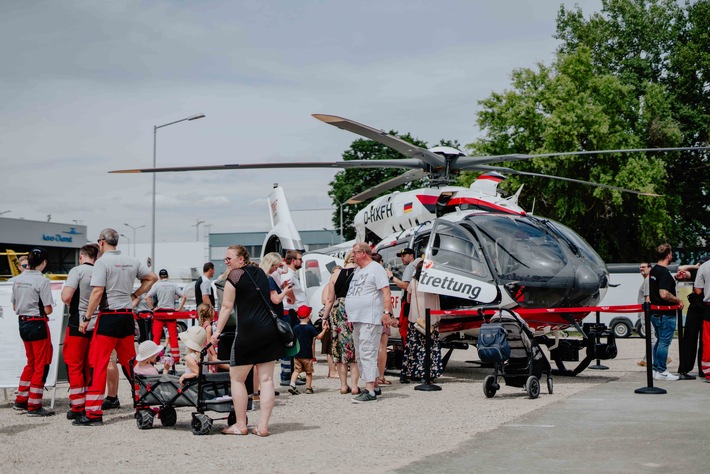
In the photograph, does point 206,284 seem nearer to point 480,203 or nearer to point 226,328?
point 480,203

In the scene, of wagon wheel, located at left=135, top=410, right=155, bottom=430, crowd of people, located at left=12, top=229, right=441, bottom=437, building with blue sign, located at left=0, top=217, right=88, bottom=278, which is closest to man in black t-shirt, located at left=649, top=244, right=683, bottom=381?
crowd of people, located at left=12, top=229, right=441, bottom=437

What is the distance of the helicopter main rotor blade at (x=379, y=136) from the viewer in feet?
34.9

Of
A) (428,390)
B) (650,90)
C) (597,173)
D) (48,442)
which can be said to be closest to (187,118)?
(597,173)

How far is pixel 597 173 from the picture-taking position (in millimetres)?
35031

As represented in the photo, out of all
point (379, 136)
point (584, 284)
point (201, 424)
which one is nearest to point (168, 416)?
point (201, 424)

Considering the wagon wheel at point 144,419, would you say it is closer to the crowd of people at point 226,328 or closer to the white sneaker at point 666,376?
the crowd of people at point 226,328

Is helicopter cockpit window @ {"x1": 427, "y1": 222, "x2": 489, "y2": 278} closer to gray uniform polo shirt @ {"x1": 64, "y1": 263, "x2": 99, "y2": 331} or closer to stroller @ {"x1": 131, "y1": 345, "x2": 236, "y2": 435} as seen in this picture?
stroller @ {"x1": 131, "y1": 345, "x2": 236, "y2": 435}

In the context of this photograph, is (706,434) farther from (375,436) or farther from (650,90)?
(650,90)

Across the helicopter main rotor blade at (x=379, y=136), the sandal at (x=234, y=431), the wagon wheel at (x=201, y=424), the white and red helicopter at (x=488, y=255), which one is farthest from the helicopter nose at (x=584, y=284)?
the wagon wheel at (x=201, y=424)

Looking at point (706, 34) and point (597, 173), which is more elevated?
point (706, 34)

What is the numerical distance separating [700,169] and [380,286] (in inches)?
1363

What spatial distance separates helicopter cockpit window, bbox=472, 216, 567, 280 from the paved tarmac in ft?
7.21

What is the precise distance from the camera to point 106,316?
8.12 m

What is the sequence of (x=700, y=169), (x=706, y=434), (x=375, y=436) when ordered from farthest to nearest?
1. (x=700, y=169)
2. (x=375, y=436)
3. (x=706, y=434)
